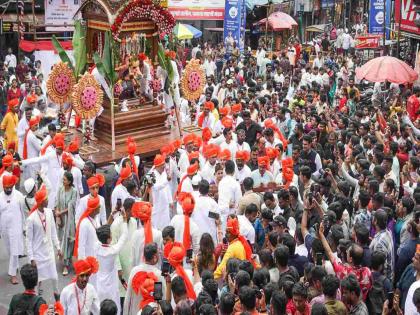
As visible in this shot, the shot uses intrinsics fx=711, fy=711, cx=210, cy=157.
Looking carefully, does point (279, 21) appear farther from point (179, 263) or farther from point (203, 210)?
point (179, 263)

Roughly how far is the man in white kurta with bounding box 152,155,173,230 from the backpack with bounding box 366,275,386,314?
4069 mm

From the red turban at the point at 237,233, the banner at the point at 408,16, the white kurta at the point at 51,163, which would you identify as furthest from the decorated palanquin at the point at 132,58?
the banner at the point at 408,16

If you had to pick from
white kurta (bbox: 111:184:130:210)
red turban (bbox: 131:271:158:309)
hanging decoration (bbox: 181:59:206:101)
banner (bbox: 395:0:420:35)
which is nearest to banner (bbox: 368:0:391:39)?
banner (bbox: 395:0:420:35)

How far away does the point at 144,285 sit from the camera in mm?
6250

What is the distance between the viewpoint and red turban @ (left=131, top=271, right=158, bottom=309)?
6148 mm

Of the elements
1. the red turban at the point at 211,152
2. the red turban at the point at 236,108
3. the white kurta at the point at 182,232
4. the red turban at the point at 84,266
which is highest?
the red turban at the point at 236,108

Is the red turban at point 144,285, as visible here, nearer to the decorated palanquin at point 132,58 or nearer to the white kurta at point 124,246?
the white kurta at point 124,246

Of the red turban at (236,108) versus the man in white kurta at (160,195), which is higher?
the red turban at (236,108)

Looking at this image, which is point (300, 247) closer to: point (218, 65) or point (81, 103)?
point (81, 103)

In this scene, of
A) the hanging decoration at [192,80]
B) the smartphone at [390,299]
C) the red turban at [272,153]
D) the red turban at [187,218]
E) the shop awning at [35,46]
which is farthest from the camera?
the shop awning at [35,46]

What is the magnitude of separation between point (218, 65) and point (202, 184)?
13342 mm

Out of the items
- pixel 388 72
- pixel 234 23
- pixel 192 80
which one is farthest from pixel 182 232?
pixel 234 23

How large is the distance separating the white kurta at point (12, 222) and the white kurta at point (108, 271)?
6.83 ft

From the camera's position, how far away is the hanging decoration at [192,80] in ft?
44.0
